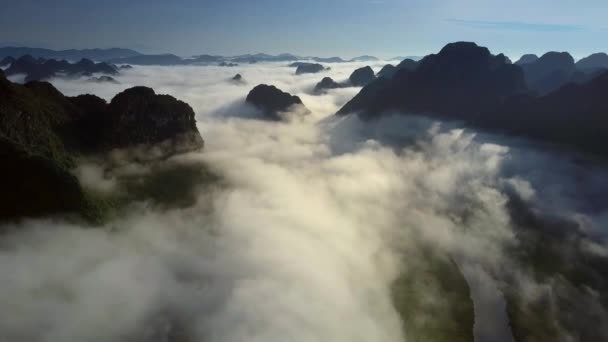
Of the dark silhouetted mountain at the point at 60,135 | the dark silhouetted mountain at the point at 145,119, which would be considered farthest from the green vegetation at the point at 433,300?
the dark silhouetted mountain at the point at 145,119

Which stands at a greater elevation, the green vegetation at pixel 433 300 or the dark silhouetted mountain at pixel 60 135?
the dark silhouetted mountain at pixel 60 135

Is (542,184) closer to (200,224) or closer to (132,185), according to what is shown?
(200,224)

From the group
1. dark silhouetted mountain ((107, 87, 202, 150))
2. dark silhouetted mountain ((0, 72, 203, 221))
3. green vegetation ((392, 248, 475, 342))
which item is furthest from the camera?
dark silhouetted mountain ((107, 87, 202, 150))

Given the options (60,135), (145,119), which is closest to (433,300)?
(145,119)

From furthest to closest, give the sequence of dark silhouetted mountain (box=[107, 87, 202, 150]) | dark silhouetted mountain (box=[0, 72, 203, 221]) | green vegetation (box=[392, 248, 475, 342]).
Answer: dark silhouetted mountain (box=[107, 87, 202, 150]) < dark silhouetted mountain (box=[0, 72, 203, 221]) < green vegetation (box=[392, 248, 475, 342])

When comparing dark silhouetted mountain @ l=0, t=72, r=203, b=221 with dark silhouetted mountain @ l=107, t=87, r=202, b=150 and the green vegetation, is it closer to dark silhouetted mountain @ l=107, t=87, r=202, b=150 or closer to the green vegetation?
dark silhouetted mountain @ l=107, t=87, r=202, b=150

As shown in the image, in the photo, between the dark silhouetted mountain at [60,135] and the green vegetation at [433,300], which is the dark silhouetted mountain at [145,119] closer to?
the dark silhouetted mountain at [60,135]

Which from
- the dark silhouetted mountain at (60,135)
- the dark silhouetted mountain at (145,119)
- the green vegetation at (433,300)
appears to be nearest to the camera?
the green vegetation at (433,300)

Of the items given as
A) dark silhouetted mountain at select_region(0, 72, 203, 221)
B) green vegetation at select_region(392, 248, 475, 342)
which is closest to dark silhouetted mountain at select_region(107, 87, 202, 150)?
dark silhouetted mountain at select_region(0, 72, 203, 221)

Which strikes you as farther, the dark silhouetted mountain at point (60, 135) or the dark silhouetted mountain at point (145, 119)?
the dark silhouetted mountain at point (145, 119)
